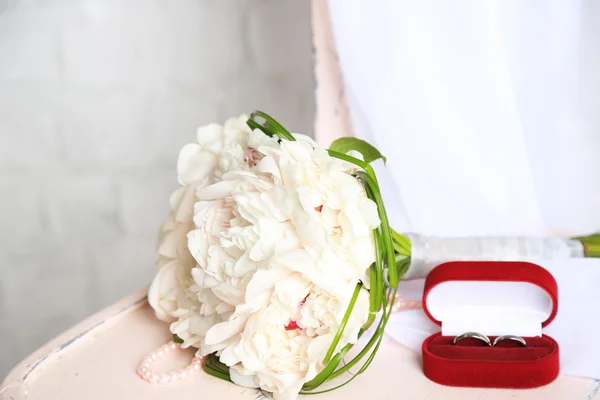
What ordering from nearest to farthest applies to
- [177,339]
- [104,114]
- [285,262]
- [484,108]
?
[285,262] → [177,339] → [484,108] → [104,114]

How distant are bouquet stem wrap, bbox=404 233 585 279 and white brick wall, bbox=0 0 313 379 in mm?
744

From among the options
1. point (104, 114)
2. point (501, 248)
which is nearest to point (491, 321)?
point (501, 248)

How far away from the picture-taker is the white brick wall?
3.74 feet

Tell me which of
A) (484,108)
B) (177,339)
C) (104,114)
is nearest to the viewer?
(177,339)

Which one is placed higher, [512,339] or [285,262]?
[285,262]

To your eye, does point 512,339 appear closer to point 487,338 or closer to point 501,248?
point 487,338

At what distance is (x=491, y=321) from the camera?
601mm

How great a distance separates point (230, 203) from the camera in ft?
1.83

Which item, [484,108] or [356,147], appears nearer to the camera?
[356,147]


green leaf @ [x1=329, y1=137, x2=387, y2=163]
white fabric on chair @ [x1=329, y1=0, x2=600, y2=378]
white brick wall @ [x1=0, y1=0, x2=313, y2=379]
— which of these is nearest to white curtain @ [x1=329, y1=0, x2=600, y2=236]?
white fabric on chair @ [x1=329, y1=0, x2=600, y2=378]

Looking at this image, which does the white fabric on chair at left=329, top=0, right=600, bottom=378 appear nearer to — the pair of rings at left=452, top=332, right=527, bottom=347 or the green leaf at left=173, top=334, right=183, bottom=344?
the pair of rings at left=452, top=332, right=527, bottom=347

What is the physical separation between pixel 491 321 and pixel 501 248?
13 cm

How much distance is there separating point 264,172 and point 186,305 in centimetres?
16

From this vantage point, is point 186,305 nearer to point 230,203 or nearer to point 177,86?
point 230,203
